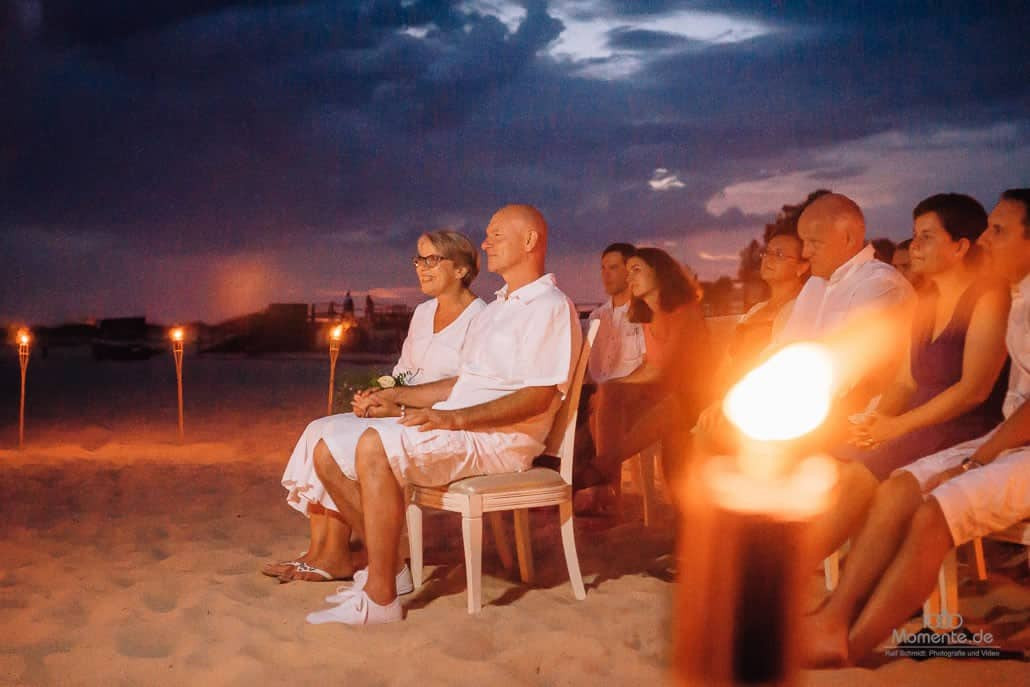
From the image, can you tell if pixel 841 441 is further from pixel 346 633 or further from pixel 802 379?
pixel 346 633

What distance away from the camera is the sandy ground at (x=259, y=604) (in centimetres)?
309

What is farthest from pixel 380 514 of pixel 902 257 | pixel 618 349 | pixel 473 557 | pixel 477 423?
pixel 902 257

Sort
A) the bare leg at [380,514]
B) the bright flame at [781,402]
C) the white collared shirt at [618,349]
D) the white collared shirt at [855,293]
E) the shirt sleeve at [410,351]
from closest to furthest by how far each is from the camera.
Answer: the bright flame at [781,402]
the white collared shirt at [855,293]
the bare leg at [380,514]
the shirt sleeve at [410,351]
the white collared shirt at [618,349]

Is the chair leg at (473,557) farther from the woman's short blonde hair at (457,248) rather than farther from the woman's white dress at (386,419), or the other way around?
the woman's short blonde hair at (457,248)

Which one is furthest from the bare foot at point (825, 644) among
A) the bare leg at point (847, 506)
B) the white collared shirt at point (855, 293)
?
the white collared shirt at point (855, 293)

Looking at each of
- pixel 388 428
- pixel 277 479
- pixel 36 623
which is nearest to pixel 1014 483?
pixel 388 428

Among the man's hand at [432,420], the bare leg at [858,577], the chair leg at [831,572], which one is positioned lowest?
the chair leg at [831,572]

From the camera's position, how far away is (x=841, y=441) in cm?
358

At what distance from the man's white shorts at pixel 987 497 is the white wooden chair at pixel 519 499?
5.07 ft

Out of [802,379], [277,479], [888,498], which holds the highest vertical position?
[802,379]

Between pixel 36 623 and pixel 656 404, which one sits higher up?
pixel 656 404

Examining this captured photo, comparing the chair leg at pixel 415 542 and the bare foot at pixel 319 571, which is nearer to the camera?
the bare foot at pixel 319 571

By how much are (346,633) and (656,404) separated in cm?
→ 257

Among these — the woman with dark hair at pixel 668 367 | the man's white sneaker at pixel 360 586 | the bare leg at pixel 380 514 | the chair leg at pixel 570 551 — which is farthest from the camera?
the woman with dark hair at pixel 668 367
